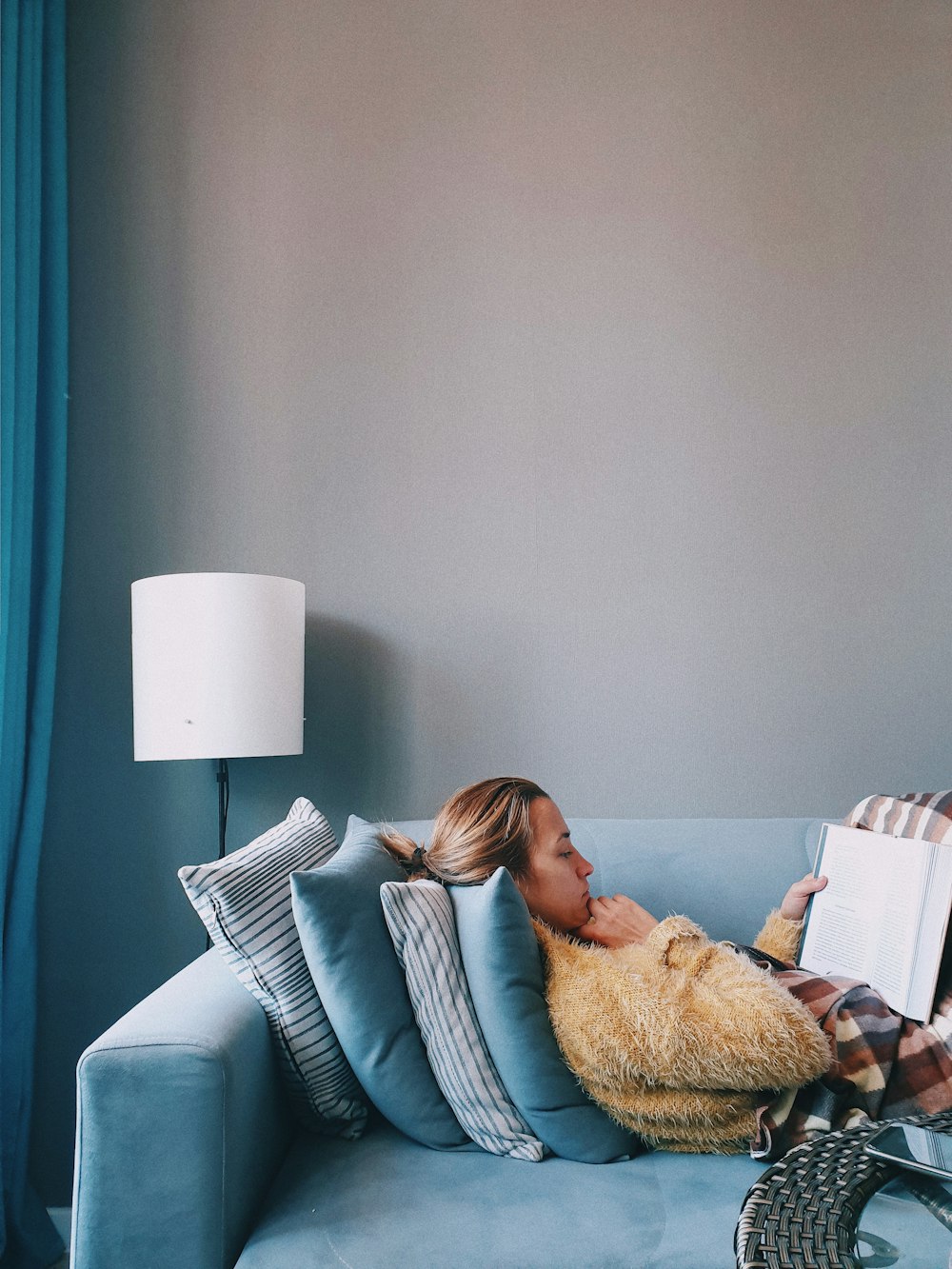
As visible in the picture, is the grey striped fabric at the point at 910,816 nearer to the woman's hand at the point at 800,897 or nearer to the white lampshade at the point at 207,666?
the woman's hand at the point at 800,897

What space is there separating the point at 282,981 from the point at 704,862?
865 millimetres

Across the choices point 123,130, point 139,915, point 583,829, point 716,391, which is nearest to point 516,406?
point 716,391

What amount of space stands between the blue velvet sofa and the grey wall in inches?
37.6

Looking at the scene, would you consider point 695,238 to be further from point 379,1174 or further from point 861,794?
point 379,1174

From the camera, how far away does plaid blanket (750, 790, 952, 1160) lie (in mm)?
1233

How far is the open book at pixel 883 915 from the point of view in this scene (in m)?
1.35

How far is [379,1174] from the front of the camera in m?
1.22

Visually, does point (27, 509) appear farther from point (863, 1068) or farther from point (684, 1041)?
point (863, 1068)

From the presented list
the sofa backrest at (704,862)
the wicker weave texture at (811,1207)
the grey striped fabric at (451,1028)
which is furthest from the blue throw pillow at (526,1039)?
the sofa backrest at (704,862)

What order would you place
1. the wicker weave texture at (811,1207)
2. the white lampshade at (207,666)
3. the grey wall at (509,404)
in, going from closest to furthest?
1. the wicker weave texture at (811,1207)
2. the white lampshade at (207,666)
3. the grey wall at (509,404)

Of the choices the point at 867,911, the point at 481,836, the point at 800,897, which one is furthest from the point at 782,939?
the point at 481,836

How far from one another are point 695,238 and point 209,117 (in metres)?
1.20

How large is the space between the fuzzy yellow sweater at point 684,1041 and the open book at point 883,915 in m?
0.24

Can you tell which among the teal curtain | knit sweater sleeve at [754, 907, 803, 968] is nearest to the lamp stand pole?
the teal curtain
